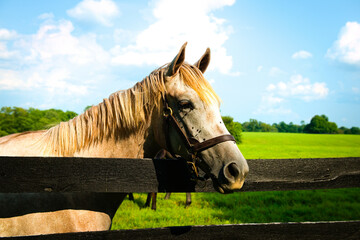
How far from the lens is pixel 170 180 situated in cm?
198

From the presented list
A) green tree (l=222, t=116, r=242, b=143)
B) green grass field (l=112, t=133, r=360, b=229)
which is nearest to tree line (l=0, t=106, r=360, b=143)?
green tree (l=222, t=116, r=242, b=143)

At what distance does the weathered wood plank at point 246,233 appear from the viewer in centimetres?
180

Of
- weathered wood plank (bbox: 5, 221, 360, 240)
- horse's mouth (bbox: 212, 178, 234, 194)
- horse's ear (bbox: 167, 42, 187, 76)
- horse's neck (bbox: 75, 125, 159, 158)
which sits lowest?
weathered wood plank (bbox: 5, 221, 360, 240)

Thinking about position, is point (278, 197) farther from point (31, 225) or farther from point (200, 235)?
point (31, 225)

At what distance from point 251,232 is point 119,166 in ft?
4.32

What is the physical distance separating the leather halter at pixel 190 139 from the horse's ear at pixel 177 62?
24cm

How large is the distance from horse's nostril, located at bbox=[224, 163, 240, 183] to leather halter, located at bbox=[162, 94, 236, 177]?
21 cm

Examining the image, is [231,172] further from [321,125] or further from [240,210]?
[321,125]

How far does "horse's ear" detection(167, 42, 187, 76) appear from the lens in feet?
6.70

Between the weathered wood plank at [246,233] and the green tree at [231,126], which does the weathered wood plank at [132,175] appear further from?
the green tree at [231,126]

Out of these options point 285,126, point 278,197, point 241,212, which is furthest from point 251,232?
point 285,126

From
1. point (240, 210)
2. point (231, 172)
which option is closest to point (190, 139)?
point (231, 172)

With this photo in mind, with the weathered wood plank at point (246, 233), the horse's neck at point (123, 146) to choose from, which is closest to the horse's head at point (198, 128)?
the horse's neck at point (123, 146)

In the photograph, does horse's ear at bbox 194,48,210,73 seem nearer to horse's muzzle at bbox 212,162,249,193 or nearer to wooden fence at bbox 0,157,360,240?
wooden fence at bbox 0,157,360,240
